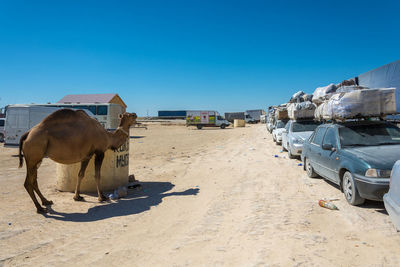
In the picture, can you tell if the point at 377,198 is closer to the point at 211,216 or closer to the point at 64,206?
the point at 211,216

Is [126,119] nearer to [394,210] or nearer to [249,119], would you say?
[394,210]

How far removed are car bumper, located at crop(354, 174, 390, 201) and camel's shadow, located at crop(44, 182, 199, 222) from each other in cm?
351

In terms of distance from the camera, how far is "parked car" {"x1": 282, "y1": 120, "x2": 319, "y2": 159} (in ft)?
34.8

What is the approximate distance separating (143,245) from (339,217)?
10.7 ft

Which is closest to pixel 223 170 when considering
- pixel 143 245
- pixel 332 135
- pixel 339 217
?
pixel 332 135

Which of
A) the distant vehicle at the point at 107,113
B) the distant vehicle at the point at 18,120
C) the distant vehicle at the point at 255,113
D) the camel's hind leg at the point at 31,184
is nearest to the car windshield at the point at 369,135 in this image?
the camel's hind leg at the point at 31,184

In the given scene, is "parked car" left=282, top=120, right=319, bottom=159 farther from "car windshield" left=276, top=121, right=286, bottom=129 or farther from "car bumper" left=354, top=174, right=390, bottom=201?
"car bumper" left=354, top=174, right=390, bottom=201

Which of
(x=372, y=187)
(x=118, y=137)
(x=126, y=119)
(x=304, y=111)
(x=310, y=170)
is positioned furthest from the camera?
(x=304, y=111)

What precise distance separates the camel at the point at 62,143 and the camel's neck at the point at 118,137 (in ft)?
0.22

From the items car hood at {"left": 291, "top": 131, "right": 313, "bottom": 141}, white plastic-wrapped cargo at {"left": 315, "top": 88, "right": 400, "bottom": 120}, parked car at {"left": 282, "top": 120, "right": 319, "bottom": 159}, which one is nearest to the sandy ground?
white plastic-wrapped cargo at {"left": 315, "top": 88, "right": 400, "bottom": 120}

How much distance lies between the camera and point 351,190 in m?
4.95

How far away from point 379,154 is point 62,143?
6.13 m

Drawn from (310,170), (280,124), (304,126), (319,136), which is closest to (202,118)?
(280,124)

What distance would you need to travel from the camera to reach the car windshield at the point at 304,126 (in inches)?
466
